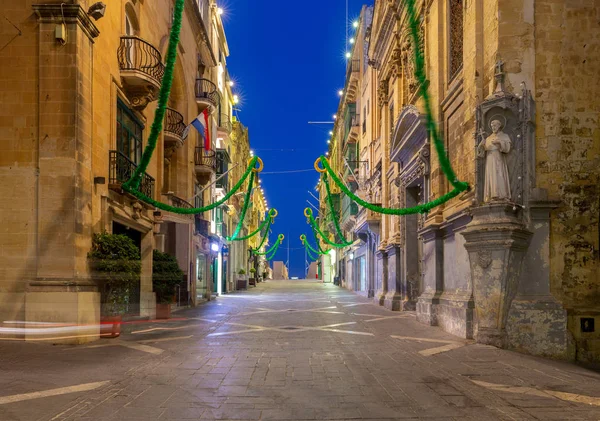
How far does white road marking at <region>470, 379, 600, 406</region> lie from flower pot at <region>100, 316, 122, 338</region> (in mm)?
7972

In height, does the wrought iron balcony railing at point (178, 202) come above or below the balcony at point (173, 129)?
below

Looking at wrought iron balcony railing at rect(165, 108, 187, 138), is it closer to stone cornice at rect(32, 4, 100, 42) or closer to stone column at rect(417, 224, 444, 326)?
stone cornice at rect(32, 4, 100, 42)

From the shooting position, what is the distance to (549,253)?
34.8ft

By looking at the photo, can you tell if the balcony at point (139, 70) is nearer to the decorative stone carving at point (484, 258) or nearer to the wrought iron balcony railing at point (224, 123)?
the decorative stone carving at point (484, 258)

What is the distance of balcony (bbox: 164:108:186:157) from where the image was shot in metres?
21.1

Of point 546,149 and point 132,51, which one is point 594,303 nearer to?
point 546,149

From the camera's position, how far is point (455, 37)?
1497 cm

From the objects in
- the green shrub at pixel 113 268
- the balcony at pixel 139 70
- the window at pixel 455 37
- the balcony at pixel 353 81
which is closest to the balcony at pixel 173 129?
the balcony at pixel 139 70

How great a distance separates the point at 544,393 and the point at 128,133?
12825 mm

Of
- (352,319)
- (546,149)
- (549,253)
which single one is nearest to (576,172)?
(546,149)

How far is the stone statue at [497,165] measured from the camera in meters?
10.7

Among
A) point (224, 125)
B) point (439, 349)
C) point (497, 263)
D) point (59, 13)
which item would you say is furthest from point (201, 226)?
point (497, 263)

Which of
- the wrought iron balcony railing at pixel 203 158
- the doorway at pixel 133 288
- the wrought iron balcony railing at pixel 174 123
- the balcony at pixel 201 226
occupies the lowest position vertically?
the doorway at pixel 133 288

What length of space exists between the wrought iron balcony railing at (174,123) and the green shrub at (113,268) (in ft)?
30.6
